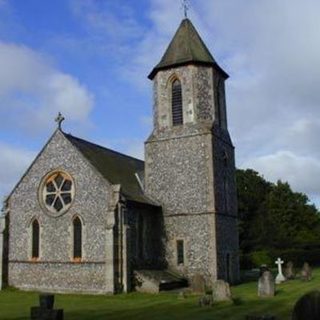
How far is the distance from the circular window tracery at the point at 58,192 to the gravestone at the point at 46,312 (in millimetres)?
12601

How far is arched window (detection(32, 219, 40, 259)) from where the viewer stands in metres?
29.2

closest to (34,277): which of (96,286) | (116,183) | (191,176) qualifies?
(96,286)

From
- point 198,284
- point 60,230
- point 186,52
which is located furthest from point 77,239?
point 186,52

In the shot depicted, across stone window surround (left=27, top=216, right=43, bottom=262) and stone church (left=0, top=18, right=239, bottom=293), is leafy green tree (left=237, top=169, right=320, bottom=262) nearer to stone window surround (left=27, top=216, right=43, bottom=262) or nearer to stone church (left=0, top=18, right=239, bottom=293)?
stone church (left=0, top=18, right=239, bottom=293)

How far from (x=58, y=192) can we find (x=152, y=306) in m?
11.0

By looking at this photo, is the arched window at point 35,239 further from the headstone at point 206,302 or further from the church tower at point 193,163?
the headstone at point 206,302

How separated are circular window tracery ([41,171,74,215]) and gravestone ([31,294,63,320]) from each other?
1260 centimetres

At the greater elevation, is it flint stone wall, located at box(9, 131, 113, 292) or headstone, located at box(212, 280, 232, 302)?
flint stone wall, located at box(9, 131, 113, 292)

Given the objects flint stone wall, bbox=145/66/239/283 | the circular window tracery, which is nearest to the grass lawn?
flint stone wall, bbox=145/66/239/283

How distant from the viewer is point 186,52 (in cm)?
3209

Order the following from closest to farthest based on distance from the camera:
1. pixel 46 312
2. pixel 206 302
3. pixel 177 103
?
pixel 46 312 → pixel 206 302 → pixel 177 103

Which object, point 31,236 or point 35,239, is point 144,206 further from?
point 31,236

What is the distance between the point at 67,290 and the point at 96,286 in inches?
72.7

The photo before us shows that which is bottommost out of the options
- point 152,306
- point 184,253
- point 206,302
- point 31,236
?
point 152,306
